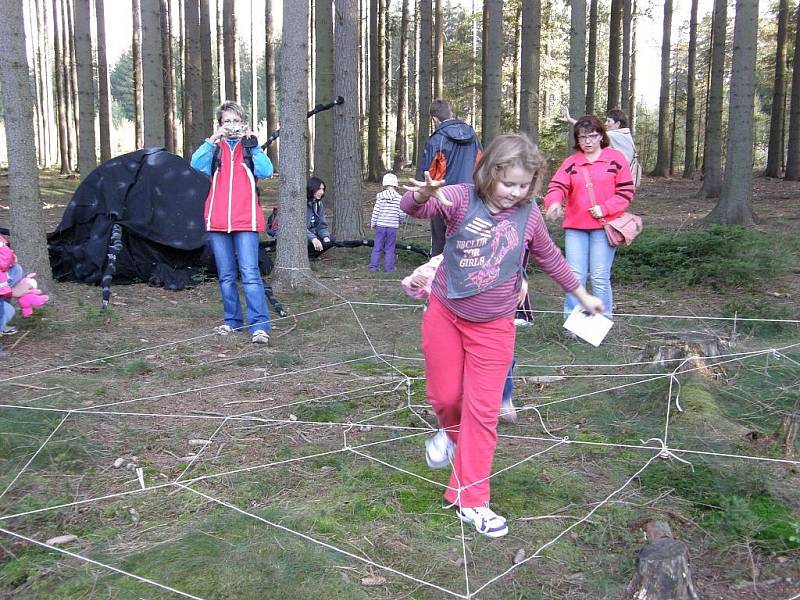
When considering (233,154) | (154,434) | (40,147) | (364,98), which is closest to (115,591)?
(154,434)

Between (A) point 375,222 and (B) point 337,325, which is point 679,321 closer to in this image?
(B) point 337,325

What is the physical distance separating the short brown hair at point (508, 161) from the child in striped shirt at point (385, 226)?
5.19 m

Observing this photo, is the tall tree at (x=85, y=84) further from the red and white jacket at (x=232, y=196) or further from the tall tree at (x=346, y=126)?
the red and white jacket at (x=232, y=196)

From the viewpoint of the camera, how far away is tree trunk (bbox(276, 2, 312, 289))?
21.0 ft

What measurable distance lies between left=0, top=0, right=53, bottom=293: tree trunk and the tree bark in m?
12.5

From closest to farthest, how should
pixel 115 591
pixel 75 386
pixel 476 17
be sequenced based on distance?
pixel 115 591 → pixel 75 386 → pixel 476 17

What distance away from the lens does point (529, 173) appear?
8.14 feet

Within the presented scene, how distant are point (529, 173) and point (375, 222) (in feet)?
18.0

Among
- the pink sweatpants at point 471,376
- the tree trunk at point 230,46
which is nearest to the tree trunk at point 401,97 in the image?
the tree trunk at point 230,46

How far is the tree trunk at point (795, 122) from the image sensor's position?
16.4 meters

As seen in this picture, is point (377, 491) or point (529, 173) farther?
point (377, 491)

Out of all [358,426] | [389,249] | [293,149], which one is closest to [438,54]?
[389,249]

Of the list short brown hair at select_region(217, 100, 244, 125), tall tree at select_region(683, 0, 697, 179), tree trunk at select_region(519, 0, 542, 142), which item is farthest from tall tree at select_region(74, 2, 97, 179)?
tall tree at select_region(683, 0, 697, 179)

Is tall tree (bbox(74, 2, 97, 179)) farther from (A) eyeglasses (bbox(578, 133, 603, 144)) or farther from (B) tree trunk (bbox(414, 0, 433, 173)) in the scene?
(A) eyeglasses (bbox(578, 133, 603, 144))
